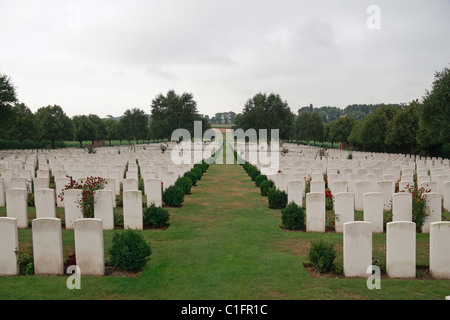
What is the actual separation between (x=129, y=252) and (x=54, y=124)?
178 ft

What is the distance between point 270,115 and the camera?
2231 inches

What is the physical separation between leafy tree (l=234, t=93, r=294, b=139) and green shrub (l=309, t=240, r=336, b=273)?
49774 millimetres

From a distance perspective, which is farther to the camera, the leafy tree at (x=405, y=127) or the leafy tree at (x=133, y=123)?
the leafy tree at (x=133, y=123)

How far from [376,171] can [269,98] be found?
41643 mm

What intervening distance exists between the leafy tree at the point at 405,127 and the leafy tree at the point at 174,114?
106 ft

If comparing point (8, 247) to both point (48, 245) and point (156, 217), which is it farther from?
point (156, 217)

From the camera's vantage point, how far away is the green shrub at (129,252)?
A: 659cm

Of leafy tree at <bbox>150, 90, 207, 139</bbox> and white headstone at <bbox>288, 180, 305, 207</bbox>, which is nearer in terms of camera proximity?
white headstone at <bbox>288, 180, 305, 207</bbox>

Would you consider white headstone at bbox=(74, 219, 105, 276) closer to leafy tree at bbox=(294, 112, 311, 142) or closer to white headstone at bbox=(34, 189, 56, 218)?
white headstone at bbox=(34, 189, 56, 218)

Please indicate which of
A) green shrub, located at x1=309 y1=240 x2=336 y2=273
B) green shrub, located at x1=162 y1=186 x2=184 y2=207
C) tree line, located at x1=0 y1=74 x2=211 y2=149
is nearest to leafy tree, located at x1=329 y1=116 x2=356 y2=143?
tree line, located at x1=0 y1=74 x2=211 y2=149

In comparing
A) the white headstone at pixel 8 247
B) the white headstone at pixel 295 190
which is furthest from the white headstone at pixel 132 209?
the white headstone at pixel 295 190

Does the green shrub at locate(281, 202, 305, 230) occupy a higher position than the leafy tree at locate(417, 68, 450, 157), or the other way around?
the leafy tree at locate(417, 68, 450, 157)

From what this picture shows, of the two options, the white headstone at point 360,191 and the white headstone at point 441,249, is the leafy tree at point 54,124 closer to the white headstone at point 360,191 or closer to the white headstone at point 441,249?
the white headstone at point 360,191

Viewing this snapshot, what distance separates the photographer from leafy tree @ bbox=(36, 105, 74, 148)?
2112 inches
